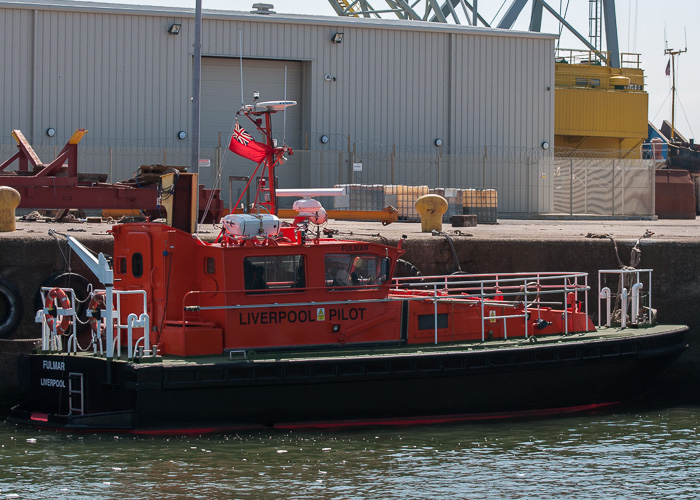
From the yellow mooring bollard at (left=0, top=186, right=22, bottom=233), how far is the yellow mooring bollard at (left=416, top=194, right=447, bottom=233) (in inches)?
266

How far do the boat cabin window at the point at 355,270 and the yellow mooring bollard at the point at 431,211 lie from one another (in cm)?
536

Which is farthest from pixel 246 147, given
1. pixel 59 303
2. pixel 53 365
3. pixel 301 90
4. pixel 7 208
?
pixel 301 90

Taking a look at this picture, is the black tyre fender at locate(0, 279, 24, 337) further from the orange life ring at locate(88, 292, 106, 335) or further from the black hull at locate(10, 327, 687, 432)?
the orange life ring at locate(88, 292, 106, 335)

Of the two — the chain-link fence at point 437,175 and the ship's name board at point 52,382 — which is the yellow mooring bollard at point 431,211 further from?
the ship's name board at point 52,382

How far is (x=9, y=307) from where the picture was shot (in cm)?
1252

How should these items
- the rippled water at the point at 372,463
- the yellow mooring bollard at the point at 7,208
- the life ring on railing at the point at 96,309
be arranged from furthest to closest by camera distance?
the yellow mooring bollard at the point at 7,208 → the life ring on railing at the point at 96,309 → the rippled water at the point at 372,463

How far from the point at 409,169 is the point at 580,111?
10.5 meters

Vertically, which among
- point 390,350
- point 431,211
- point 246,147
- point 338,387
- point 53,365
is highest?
point 246,147

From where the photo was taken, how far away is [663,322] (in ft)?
47.5

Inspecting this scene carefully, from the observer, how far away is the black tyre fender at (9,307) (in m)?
12.5

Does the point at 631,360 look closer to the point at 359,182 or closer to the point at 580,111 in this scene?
the point at 359,182

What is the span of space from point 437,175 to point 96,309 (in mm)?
16856

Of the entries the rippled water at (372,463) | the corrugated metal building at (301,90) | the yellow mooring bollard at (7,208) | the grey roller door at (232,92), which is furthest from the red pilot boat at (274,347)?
the grey roller door at (232,92)

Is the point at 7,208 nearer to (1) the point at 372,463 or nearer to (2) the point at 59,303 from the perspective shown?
(2) the point at 59,303
